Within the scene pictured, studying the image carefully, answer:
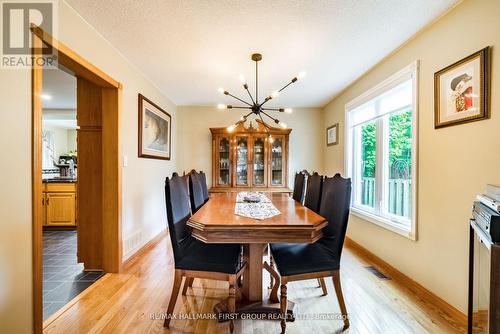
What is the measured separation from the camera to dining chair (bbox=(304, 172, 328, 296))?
223cm

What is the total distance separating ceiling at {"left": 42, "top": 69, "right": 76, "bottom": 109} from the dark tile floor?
7.31 feet

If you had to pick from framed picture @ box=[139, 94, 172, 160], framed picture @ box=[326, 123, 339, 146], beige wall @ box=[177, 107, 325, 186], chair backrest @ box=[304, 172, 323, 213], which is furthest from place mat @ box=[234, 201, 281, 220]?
beige wall @ box=[177, 107, 325, 186]

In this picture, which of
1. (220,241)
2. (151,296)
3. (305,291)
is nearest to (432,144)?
(305,291)

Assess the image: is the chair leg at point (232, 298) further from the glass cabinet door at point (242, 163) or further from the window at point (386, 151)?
the glass cabinet door at point (242, 163)

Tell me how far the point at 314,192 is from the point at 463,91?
4.51 feet

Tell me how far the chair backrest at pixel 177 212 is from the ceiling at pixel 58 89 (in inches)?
95.1

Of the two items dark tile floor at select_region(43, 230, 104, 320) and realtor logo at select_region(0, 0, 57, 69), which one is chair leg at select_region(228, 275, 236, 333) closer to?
dark tile floor at select_region(43, 230, 104, 320)

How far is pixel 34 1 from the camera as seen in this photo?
1.52 meters

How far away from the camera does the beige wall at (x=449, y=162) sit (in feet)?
5.06

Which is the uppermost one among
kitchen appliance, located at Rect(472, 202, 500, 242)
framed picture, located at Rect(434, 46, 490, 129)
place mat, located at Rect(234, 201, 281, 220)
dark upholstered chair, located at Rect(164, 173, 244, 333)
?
framed picture, located at Rect(434, 46, 490, 129)

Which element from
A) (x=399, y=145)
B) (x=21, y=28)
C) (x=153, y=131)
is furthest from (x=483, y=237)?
(x=153, y=131)

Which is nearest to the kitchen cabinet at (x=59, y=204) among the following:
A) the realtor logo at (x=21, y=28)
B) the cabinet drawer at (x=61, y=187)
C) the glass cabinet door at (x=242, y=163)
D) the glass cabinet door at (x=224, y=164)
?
the cabinet drawer at (x=61, y=187)

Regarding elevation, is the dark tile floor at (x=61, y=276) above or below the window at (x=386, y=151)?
below

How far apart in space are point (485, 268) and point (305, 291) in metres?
1.43
